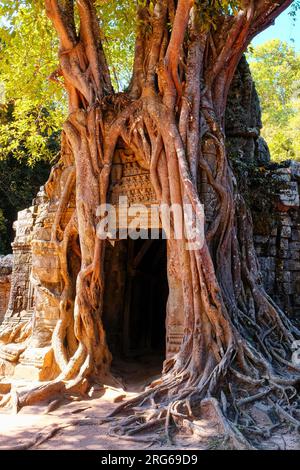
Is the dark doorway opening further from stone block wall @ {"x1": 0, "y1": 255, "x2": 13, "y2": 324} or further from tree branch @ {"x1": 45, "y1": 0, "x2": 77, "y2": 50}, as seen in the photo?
stone block wall @ {"x1": 0, "y1": 255, "x2": 13, "y2": 324}

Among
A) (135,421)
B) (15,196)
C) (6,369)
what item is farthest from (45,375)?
(15,196)

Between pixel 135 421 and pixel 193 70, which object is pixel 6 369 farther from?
pixel 193 70

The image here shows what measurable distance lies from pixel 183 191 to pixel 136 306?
3328 mm

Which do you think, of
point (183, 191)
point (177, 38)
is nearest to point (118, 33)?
point (177, 38)

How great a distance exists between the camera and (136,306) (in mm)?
7980

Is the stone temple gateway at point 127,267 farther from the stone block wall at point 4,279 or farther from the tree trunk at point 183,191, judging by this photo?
the stone block wall at point 4,279

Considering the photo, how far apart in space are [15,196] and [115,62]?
7127 millimetres

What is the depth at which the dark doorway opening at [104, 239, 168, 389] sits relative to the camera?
23.2ft

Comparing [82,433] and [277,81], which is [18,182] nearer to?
[277,81]

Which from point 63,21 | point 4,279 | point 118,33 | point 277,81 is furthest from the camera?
point 277,81

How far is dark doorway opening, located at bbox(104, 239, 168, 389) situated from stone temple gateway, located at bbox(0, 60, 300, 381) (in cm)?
2

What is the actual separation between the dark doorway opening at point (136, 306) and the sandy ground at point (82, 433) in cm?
143

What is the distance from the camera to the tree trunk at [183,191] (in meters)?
4.63

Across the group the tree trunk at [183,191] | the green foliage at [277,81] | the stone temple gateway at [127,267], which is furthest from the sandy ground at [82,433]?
Result: the green foliage at [277,81]
